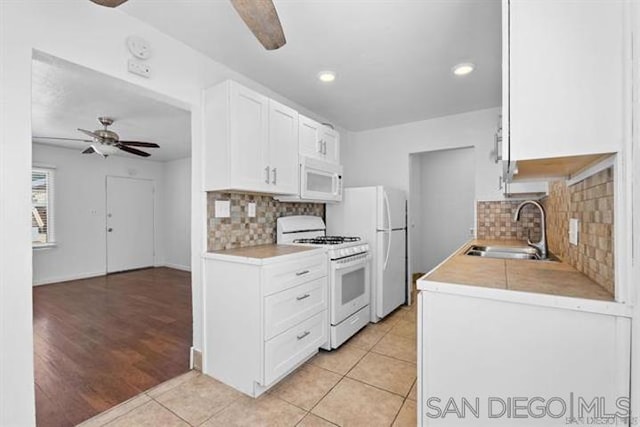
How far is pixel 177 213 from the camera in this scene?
636 cm

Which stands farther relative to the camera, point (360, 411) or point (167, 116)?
point (167, 116)

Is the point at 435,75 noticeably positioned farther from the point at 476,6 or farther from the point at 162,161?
the point at 162,161

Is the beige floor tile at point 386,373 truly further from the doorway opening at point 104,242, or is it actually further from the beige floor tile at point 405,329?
the doorway opening at point 104,242

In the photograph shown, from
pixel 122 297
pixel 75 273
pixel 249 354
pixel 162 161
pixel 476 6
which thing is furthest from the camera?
pixel 162 161

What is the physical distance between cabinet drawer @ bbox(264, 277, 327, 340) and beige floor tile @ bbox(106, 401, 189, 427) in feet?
2.21

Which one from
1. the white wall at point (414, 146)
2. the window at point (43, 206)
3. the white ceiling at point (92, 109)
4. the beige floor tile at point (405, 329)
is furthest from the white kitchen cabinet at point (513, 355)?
the window at point (43, 206)

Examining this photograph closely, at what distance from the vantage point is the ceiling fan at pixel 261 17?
3.97ft

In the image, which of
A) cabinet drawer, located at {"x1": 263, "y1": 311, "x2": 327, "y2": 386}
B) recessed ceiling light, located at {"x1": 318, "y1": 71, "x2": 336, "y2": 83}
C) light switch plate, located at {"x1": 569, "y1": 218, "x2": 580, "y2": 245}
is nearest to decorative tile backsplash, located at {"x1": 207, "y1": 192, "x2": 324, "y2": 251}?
cabinet drawer, located at {"x1": 263, "y1": 311, "x2": 327, "y2": 386}

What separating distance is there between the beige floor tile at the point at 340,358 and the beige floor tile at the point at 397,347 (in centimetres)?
18

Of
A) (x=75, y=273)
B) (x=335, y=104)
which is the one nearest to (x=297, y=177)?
(x=335, y=104)

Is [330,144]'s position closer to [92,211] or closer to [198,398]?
[198,398]

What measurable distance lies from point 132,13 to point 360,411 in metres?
2.76

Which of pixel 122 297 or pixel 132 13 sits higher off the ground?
pixel 132 13

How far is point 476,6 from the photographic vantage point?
1.68m
